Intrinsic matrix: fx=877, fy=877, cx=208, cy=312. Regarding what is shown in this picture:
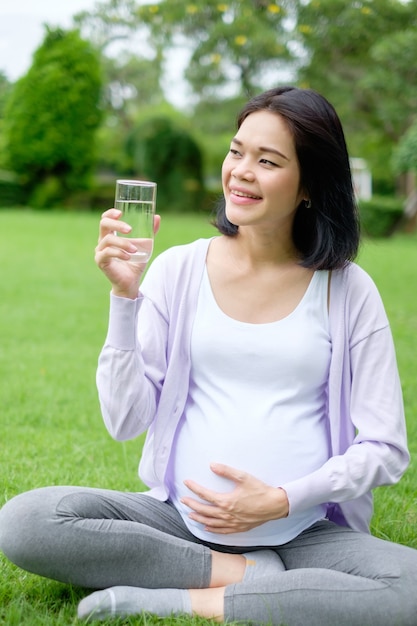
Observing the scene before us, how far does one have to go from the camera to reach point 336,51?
1830 cm

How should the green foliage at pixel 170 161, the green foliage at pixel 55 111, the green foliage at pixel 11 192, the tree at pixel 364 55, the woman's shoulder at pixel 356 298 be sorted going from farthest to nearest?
the green foliage at pixel 170 161 < the green foliage at pixel 11 192 < the green foliage at pixel 55 111 < the tree at pixel 364 55 < the woman's shoulder at pixel 356 298

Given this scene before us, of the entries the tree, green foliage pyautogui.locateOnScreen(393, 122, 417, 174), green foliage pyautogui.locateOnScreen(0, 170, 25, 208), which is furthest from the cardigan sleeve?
green foliage pyautogui.locateOnScreen(0, 170, 25, 208)

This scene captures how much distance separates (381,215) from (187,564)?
1681 cm

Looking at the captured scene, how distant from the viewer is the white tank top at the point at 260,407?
7.61 ft

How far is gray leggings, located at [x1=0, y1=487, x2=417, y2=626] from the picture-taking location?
83.6 inches

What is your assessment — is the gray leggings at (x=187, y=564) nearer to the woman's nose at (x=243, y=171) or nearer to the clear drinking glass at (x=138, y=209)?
the clear drinking glass at (x=138, y=209)

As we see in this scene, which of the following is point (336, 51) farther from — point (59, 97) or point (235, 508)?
point (235, 508)

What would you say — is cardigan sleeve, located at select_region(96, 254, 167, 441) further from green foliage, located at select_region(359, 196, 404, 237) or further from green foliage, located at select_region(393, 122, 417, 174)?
green foliage, located at select_region(359, 196, 404, 237)

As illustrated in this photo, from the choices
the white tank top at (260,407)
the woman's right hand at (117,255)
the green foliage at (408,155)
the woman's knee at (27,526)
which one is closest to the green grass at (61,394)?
the woman's knee at (27,526)

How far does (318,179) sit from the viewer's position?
243cm

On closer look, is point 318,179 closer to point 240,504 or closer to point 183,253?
point 183,253

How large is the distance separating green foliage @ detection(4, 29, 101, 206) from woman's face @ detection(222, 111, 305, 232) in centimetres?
1737

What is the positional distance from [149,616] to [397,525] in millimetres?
1177

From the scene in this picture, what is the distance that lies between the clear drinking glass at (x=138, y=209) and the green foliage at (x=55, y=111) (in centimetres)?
1757
